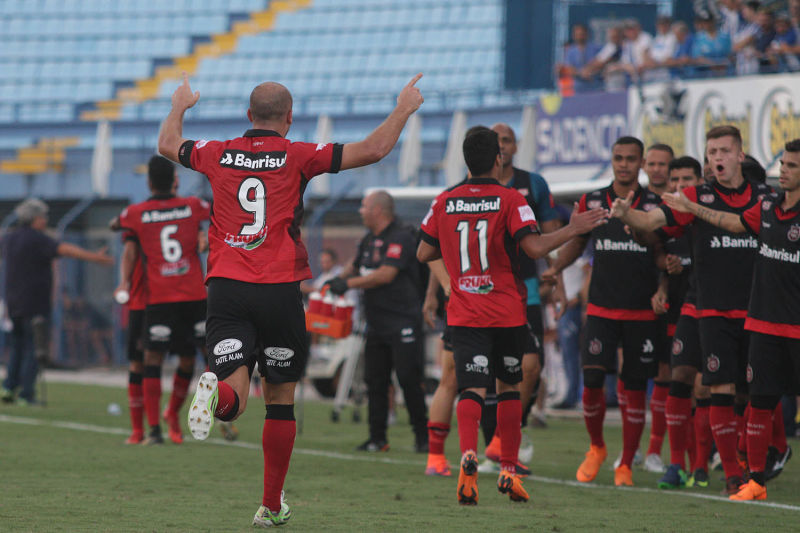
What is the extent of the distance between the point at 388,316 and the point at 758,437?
3.83 metres

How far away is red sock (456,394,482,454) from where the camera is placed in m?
6.66

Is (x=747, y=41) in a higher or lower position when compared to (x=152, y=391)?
higher

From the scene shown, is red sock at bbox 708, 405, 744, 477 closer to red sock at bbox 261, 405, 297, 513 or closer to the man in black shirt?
red sock at bbox 261, 405, 297, 513

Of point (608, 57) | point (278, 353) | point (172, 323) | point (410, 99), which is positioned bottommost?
point (172, 323)

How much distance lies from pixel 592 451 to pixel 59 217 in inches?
701

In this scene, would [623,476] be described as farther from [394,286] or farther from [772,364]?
[394,286]

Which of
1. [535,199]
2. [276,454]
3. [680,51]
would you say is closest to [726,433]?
[535,199]

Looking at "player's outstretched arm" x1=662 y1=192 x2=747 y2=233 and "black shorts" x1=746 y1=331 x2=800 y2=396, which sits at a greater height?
"player's outstretched arm" x1=662 y1=192 x2=747 y2=233

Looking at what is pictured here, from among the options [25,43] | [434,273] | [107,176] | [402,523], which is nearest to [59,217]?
[107,176]

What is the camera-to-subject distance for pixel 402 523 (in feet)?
19.5

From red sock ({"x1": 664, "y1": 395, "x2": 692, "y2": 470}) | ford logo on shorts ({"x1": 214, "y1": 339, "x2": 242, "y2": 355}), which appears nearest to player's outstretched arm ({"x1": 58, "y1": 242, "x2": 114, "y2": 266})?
red sock ({"x1": 664, "y1": 395, "x2": 692, "y2": 470})

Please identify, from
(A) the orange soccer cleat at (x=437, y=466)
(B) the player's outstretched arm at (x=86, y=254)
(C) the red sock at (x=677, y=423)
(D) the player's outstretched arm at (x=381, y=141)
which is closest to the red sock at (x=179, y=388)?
(B) the player's outstretched arm at (x=86, y=254)

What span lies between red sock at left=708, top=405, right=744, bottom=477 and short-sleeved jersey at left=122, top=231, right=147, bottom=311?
4864 mm

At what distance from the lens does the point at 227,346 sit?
5508 millimetres
